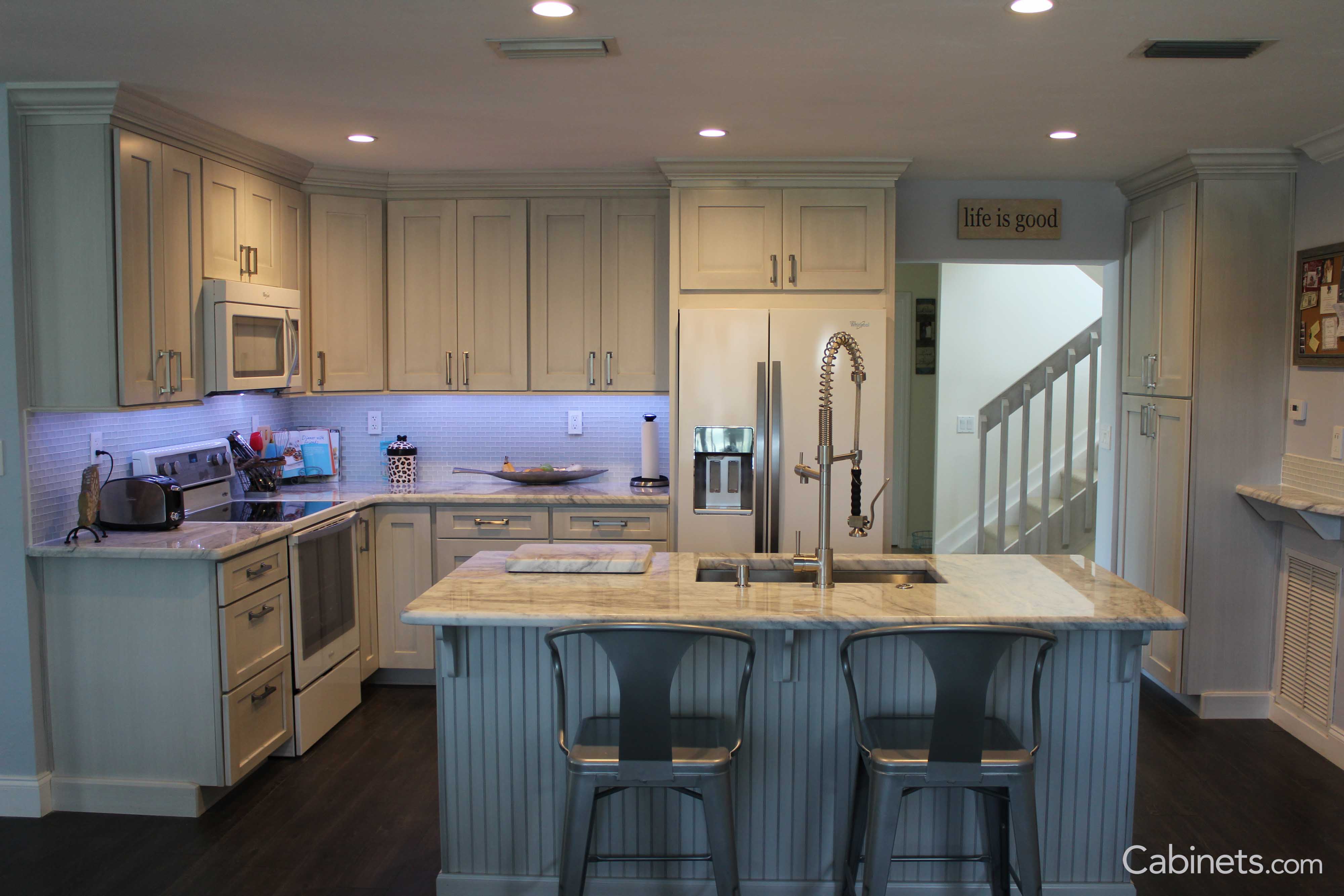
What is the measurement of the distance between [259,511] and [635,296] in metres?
1.89

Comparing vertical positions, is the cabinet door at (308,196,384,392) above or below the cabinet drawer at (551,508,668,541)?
above

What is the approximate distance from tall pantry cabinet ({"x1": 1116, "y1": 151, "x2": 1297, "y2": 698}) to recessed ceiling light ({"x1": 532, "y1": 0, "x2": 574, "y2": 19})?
2.81 meters

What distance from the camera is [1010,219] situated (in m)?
4.77

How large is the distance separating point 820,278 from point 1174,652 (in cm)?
221

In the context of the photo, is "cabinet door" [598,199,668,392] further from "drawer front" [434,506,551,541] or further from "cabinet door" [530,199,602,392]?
"drawer front" [434,506,551,541]

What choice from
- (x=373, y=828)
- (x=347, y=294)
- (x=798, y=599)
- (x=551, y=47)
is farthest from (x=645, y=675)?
(x=347, y=294)

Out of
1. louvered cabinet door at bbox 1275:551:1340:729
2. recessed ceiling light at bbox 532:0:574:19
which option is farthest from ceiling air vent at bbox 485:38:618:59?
louvered cabinet door at bbox 1275:551:1340:729

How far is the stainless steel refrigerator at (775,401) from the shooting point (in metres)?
4.24

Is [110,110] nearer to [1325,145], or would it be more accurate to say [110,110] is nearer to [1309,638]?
[1325,145]

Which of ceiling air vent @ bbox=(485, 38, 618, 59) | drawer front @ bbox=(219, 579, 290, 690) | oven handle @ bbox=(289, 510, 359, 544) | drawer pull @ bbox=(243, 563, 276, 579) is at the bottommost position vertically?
drawer front @ bbox=(219, 579, 290, 690)

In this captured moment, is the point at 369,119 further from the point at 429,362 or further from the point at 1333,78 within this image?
the point at 1333,78

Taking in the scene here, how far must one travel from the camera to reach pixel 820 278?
14.4 ft

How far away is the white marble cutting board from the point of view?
2887 millimetres

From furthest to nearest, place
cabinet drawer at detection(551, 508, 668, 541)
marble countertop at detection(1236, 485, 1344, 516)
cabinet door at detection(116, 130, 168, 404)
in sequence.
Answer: cabinet drawer at detection(551, 508, 668, 541), marble countertop at detection(1236, 485, 1344, 516), cabinet door at detection(116, 130, 168, 404)
